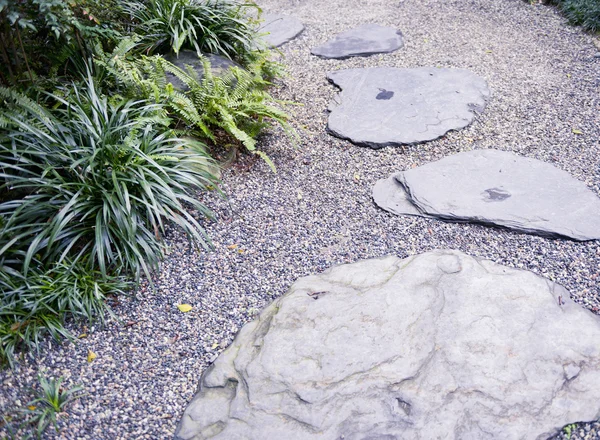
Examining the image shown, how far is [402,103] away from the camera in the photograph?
15.2 ft

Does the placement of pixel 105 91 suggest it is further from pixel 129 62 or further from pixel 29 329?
pixel 29 329

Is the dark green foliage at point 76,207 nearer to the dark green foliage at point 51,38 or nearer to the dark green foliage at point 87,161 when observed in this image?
the dark green foliage at point 87,161

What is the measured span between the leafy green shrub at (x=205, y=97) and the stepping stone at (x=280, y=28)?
6.40ft

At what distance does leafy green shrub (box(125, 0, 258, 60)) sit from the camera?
466cm

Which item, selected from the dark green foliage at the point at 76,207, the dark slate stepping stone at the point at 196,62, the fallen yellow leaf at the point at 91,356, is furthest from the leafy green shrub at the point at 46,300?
the dark slate stepping stone at the point at 196,62

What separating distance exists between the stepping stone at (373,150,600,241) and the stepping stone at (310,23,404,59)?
225cm

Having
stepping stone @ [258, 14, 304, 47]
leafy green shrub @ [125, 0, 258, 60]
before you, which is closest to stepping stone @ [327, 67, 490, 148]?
leafy green shrub @ [125, 0, 258, 60]

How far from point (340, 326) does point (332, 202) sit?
1.24 metres

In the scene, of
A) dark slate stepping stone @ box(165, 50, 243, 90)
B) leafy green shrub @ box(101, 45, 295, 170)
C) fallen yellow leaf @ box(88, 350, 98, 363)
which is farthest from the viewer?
dark slate stepping stone @ box(165, 50, 243, 90)

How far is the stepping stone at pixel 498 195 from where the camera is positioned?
3.25 metres

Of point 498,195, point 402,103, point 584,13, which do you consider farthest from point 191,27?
point 584,13

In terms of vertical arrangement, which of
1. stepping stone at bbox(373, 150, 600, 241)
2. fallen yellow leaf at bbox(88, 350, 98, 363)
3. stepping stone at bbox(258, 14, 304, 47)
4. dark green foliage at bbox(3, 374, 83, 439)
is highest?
stepping stone at bbox(258, 14, 304, 47)

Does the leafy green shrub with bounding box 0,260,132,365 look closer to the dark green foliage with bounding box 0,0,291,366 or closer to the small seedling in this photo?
the dark green foliage with bounding box 0,0,291,366

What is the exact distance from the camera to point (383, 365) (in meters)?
2.37
